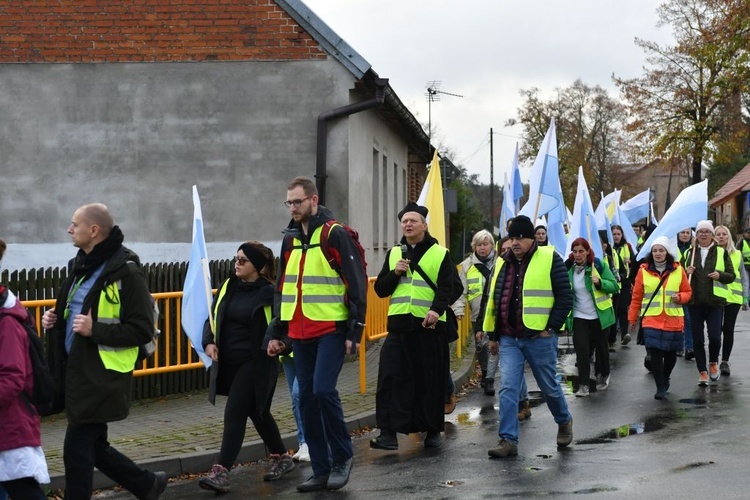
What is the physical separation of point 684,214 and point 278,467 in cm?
653

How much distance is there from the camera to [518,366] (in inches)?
356

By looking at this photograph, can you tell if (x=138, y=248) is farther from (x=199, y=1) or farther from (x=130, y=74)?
(x=199, y=1)

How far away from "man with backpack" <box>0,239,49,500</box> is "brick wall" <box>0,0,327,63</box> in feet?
42.1

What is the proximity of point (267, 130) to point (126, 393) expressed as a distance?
12139mm

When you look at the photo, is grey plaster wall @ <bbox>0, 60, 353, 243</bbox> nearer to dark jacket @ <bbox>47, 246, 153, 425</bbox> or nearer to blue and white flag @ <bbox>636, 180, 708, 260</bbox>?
blue and white flag @ <bbox>636, 180, 708, 260</bbox>

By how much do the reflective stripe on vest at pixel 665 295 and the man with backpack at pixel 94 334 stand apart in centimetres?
698

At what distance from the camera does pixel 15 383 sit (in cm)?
546

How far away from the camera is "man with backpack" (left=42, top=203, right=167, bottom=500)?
634 cm

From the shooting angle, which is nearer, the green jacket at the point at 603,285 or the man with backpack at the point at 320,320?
the man with backpack at the point at 320,320

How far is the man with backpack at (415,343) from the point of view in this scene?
9.20 m

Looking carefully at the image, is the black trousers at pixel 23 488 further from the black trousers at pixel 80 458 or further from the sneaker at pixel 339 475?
the sneaker at pixel 339 475

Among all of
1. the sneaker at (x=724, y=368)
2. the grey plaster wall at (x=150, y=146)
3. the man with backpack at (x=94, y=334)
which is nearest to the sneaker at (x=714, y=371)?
the sneaker at (x=724, y=368)

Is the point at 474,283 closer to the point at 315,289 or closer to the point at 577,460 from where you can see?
the point at 577,460

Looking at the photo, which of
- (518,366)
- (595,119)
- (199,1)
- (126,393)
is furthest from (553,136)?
(595,119)
